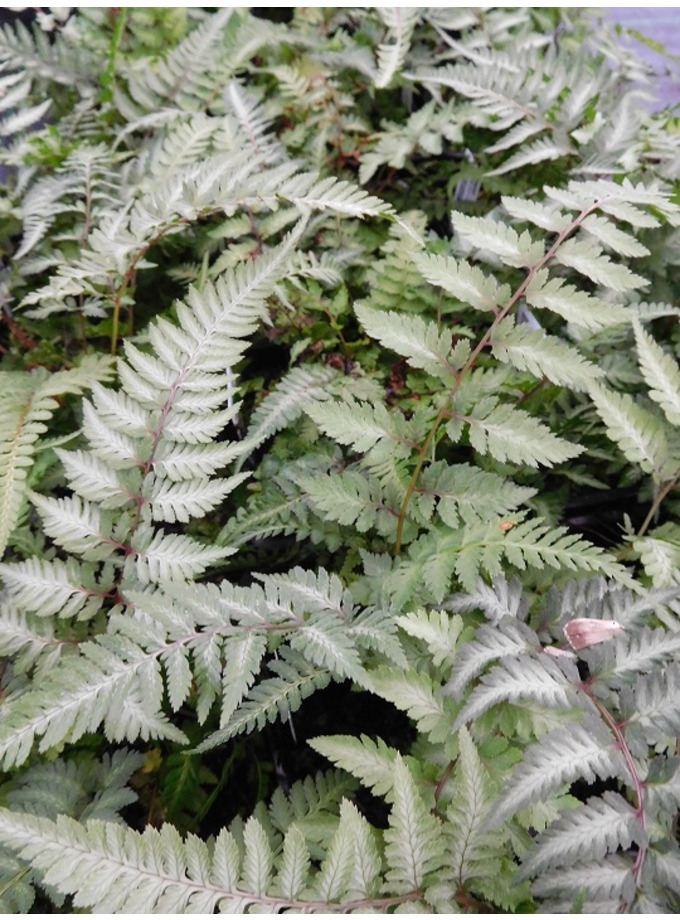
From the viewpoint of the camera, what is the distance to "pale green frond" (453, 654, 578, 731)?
0.77 meters

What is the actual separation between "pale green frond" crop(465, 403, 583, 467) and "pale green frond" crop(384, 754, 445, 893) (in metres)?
0.42

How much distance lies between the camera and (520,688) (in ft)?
2.53

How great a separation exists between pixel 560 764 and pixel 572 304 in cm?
55

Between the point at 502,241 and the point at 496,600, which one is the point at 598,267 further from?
the point at 496,600

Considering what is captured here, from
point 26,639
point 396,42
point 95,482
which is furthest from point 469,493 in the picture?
point 396,42

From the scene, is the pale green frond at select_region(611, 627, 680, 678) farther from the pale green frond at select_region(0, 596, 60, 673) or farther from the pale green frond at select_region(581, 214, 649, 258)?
the pale green frond at select_region(0, 596, 60, 673)

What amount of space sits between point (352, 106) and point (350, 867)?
1475 millimetres

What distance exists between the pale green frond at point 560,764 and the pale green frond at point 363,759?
0.18 metres

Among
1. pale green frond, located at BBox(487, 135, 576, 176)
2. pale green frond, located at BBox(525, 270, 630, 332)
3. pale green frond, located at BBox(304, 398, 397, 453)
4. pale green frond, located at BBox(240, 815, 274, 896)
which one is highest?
pale green frond, located at BBox(487, 135, 576, 176)

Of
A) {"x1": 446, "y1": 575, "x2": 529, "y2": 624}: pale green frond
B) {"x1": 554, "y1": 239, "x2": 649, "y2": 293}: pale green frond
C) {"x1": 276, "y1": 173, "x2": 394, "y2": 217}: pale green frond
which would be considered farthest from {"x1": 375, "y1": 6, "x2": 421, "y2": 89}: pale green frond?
{"x1": 446, "y1": 575, "x2": 529, "y2": 624}: pale green frond

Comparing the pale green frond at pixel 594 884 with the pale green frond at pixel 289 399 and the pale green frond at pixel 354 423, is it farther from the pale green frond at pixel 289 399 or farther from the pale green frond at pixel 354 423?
the pale green frond at pixel 289 399

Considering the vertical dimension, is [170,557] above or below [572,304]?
below

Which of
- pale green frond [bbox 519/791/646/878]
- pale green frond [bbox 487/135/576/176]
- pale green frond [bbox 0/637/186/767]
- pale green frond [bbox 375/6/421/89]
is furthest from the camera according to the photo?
pale green frond [bbox 375/6/421/89]

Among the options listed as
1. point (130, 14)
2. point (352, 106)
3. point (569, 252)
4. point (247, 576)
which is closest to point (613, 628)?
point (569, 252)
